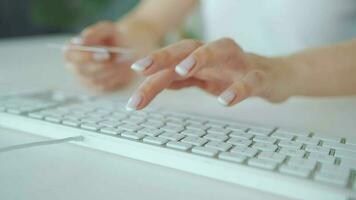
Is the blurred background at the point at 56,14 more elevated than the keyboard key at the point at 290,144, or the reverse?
the blurred background at the point at 56,14

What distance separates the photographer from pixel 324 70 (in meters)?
0.51

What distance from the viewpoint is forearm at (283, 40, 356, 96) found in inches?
19.3

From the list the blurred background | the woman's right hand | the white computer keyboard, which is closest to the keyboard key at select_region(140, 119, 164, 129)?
the white computer keyboard

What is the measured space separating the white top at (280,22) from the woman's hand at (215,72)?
36 centimetres

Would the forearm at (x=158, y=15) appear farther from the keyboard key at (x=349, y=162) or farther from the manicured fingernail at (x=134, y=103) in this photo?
the keyboard key at (x=349, y=162)

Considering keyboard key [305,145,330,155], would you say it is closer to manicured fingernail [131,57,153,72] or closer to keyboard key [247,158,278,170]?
keyboard key [247,158,278,170]

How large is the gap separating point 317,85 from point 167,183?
29 cm

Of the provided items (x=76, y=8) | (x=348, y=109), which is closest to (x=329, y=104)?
(x=348, y=109)

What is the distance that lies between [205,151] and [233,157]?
3 cm

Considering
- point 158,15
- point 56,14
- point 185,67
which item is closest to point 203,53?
point 185,67

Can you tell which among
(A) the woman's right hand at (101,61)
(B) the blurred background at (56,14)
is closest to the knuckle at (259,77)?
(A) the woman's right hand at (101,61)

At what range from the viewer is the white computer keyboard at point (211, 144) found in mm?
276

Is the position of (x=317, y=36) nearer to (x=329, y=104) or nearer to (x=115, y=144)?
(x=329, y=104)

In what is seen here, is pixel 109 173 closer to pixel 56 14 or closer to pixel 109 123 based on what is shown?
pixel 109 123
